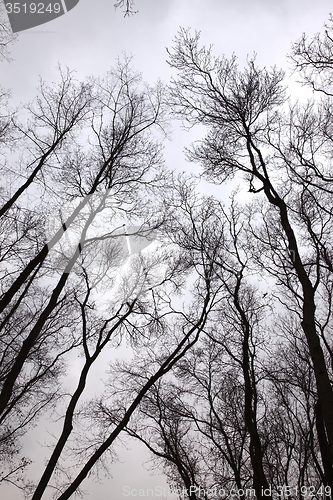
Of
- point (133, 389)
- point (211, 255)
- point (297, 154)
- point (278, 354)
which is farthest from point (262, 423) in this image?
point (297, 154)

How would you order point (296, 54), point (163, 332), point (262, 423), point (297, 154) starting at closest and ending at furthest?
point (296, 54)
point (297, 154)
point (163, 332)
point (262, 423)

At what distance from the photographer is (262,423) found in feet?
48.8

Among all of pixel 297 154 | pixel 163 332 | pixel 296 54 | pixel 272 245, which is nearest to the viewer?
pixel 296 54

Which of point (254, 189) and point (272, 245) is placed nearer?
point (254, 189)

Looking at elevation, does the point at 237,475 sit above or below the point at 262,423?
below

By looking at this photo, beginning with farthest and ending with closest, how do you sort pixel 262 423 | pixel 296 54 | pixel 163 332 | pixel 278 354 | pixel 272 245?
pixel 262 423, pixel 278 354, pixel 163 332, pixel 272 245, pixel 296 54

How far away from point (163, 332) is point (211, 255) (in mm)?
3022

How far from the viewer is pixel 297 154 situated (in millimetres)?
7875

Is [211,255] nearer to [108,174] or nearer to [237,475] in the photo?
[108,174]

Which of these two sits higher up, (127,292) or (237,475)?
(127,292)

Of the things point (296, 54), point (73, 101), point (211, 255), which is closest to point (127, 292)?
point (211, 255)

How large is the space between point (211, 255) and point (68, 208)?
486 cm

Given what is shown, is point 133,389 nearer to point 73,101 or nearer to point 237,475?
point 237,475

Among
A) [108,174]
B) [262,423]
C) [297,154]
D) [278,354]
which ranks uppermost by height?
[108,174]
